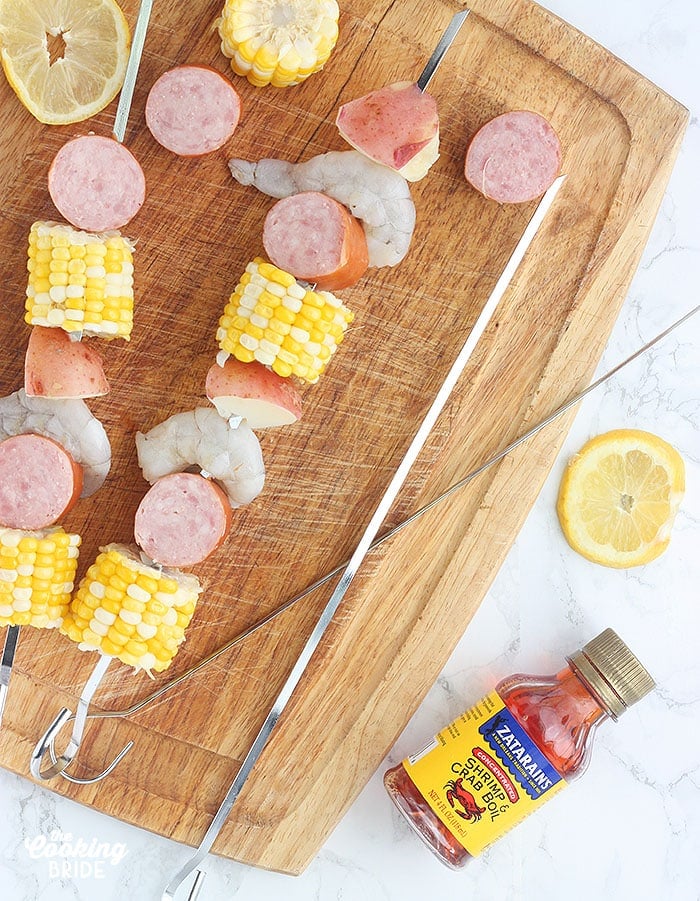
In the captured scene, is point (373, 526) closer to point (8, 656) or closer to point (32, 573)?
point (32, 573)

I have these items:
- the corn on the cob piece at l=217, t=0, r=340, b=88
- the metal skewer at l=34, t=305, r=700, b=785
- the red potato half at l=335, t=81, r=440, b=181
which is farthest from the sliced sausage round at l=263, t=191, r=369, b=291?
the metal skewer at l=34, t=305, r=700, b=785

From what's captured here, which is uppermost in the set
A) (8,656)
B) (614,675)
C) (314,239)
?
(314,239)

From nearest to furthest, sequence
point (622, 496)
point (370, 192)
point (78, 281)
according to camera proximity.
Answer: point (78, 281) < point (370, 192) < point (622, 496)

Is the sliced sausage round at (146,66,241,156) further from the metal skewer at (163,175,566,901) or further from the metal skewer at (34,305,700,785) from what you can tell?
the metal skewer at (34,305,700,785)

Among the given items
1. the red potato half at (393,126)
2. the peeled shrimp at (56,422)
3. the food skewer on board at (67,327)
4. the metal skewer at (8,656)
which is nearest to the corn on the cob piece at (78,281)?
the food skewer on board at (67,327)

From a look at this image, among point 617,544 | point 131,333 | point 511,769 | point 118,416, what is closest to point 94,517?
point 118,416

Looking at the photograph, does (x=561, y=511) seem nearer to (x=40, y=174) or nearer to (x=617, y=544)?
(x=617, y=544)

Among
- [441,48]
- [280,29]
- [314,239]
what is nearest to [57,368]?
[314,239]
